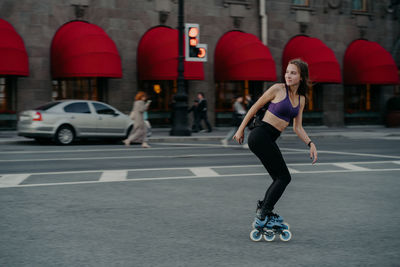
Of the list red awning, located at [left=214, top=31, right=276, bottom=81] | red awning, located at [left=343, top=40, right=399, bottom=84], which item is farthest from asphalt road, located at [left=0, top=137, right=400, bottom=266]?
red awning, located at [left=343, top=40, right=399, bottom=84]

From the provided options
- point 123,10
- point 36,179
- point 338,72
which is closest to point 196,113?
point 123,10

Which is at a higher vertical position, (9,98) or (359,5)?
(359,5)

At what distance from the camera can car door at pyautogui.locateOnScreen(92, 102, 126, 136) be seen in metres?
18.9

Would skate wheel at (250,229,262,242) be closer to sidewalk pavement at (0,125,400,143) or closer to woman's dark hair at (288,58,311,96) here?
woman's dark hair at (288,58,311,96)

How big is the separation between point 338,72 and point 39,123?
603 inches

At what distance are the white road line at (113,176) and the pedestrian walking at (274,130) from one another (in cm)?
477

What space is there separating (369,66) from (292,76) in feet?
80.9

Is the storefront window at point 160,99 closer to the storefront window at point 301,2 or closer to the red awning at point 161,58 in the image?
the red awning at point 161,58

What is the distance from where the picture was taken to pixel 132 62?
2491cm

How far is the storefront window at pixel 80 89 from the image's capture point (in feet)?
77.8

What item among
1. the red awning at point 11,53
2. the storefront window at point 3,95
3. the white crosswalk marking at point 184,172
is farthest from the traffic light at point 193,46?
the white crosswalk marking at point 184,172

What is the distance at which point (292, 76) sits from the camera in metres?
5.43

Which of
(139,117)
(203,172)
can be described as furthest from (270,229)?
(139,117)

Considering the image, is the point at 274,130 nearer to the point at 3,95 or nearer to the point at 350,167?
the point at 350,167
